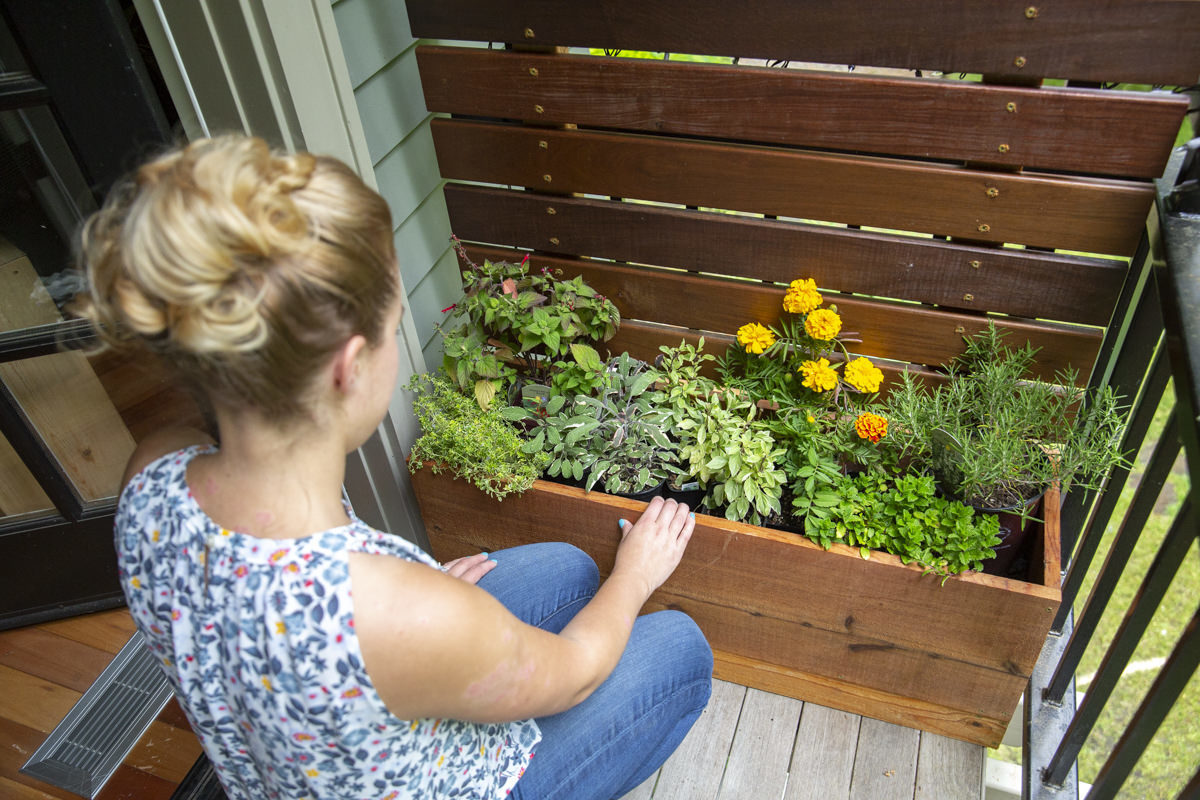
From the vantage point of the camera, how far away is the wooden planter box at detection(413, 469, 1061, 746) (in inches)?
58.0

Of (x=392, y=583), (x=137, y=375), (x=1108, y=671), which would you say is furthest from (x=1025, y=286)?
(x=137, y=375)

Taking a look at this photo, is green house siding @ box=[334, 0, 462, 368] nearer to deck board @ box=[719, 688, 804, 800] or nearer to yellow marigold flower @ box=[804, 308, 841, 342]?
yellow marigold flower @ box=[804, 308, 841, 342]

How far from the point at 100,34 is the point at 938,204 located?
1.46 meters

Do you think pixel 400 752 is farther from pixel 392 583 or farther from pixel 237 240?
pixel 237 240

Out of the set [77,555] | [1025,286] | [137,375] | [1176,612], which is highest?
[1025,286]

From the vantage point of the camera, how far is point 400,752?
37.1 inches

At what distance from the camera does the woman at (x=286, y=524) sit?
74 centimetres

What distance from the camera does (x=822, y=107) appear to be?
150 cm

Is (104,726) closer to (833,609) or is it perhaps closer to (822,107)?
(833,609)

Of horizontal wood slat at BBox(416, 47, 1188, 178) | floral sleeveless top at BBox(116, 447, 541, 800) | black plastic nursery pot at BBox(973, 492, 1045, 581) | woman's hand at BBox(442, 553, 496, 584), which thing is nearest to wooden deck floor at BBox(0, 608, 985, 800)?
black plastic nursery pot at BBox(973, 492, 1045, 581)

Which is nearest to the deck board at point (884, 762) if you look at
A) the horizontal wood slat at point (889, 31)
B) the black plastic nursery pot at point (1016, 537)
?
the black plastic nursery pot at point (1016, 537)

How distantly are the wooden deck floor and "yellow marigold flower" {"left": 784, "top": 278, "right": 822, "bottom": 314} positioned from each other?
0.86m

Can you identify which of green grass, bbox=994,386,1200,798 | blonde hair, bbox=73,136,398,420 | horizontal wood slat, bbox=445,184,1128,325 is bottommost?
green grass, bbox=994,386,1200,798

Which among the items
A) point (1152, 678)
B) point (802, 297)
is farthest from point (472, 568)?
point (1152, 678)
